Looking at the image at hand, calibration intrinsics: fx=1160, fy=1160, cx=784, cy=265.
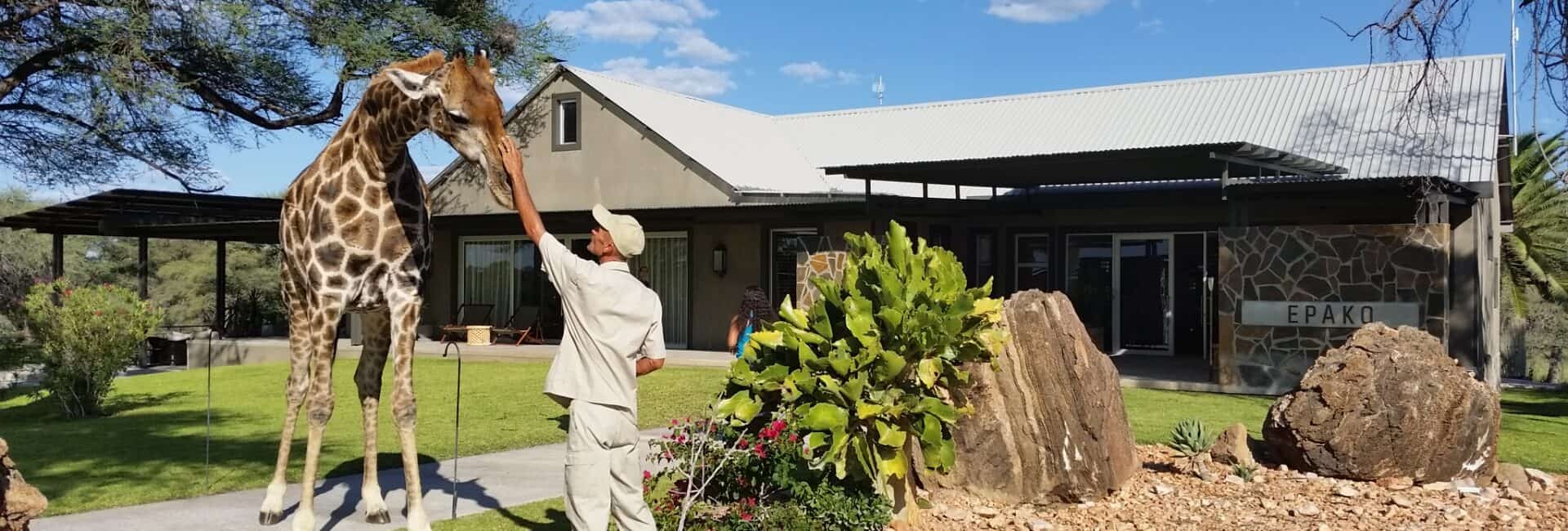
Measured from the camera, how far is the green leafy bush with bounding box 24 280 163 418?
12094mm

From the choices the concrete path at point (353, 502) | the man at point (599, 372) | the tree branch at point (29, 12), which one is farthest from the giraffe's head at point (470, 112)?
the tree branch at point (29, 12)

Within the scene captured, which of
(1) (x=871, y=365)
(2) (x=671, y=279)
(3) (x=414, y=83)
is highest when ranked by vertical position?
(3) (x=414, y=83)

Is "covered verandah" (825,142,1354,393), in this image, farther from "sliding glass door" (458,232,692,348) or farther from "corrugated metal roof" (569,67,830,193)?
"sliding glass door" (458,232,692,348)

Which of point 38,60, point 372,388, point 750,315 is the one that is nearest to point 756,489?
point 372,388

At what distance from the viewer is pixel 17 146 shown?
18.5 m

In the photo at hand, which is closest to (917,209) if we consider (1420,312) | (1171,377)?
(1171,377)

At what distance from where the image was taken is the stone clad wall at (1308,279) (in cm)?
1322

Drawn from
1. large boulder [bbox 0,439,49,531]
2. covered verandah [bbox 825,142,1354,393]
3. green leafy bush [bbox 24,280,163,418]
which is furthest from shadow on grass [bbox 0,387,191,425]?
large boulder [bbox 0,439,49,531]

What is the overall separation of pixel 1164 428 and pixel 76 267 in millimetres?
38149

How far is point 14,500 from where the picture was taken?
3754mm

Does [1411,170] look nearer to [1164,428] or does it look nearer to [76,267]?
[1164,428]

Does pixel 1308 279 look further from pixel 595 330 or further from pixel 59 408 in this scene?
pixel 59 408

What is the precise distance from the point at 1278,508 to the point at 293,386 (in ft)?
A: 18.3

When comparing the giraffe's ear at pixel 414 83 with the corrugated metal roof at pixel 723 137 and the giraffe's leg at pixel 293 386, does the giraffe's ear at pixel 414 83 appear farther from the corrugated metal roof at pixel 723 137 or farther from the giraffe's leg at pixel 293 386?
the corrugated metal roof at pixel 723 137
